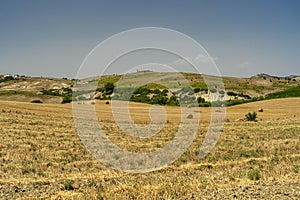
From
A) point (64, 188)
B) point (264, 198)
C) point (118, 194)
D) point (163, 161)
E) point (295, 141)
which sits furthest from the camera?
point (295, 141)

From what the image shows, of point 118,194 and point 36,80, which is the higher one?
point 36,80

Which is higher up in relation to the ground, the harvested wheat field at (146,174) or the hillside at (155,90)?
the hillside at (155,90)

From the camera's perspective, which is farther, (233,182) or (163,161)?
(163,161)

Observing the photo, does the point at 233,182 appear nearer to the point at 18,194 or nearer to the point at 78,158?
the point at 18,194

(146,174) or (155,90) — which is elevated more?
(155,90)

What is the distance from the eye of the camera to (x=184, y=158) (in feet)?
67.4

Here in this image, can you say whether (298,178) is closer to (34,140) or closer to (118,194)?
(118,194)

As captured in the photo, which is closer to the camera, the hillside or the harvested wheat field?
the harvested wheat field

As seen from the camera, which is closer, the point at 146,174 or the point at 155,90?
the point at 146,174

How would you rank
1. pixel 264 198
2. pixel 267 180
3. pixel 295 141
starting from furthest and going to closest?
pixel 295 141
pixel 267 180
pixel 264 198

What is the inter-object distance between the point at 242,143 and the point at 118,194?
59.5 feet

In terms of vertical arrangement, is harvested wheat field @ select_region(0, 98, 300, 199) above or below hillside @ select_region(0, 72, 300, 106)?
below

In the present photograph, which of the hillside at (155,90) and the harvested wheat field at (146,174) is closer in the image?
the harvested wheat field at (146,174)

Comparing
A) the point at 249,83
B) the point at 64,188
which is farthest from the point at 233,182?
the point at 249,83
